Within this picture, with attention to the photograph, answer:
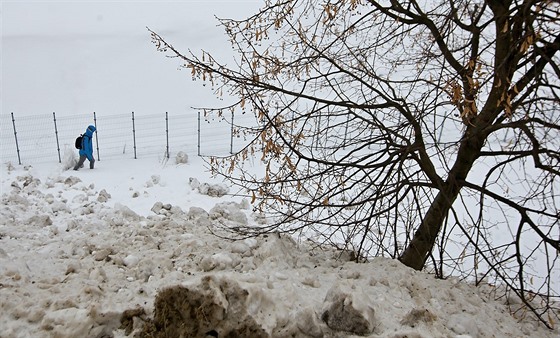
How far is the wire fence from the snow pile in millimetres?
7689

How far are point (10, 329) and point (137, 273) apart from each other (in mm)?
1353

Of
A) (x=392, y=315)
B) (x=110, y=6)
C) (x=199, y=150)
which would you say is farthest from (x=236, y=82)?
(x=110, y=6)

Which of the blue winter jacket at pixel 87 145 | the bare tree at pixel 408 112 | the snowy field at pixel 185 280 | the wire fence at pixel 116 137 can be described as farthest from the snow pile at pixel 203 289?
the wire fence at pixel 116 137

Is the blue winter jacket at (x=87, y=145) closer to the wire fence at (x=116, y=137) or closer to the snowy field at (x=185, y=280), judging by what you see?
the wire fence at (x=116, y=137)

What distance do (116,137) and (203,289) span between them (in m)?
15.4

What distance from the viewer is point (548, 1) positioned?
4.18m

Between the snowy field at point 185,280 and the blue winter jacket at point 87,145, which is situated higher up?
the snowy field at point 185,280

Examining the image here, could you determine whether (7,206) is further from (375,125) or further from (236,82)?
(375,125)

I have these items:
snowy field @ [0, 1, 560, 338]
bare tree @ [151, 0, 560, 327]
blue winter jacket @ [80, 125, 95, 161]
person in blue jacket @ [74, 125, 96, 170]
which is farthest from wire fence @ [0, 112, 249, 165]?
bare tree @ [151, 0, 560, 327]

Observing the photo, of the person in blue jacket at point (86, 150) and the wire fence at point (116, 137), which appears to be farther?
the wire fence at point (116, 137)

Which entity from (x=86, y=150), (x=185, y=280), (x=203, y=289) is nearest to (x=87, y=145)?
(x=86, y=150)

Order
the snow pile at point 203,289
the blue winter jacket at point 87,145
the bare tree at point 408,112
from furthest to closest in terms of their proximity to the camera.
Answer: the blue winter jacket at point 87,145
the bare tree at point 408,112
the snow pile at point 203,289

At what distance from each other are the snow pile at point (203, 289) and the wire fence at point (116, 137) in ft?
25.2

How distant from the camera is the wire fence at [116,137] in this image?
15438 millimetres
